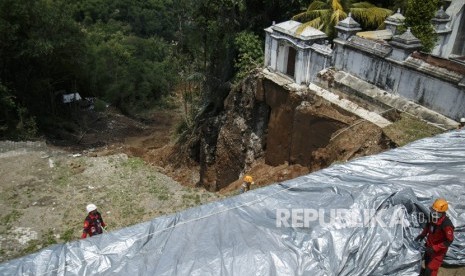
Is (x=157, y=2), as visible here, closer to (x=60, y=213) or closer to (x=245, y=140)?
(x=245, y=140)

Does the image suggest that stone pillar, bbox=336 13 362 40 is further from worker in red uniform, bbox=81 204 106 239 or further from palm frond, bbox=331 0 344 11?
worker in red uniform, bbox=81 204 106 239

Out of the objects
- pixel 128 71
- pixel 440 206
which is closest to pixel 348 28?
pixel 440 206

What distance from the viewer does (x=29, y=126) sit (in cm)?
1917

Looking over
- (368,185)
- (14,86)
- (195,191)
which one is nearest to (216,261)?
(368,185)

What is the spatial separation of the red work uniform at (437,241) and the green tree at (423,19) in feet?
25.8

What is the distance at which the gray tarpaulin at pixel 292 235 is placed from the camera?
4473 millimetres

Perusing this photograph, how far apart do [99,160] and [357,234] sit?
10.9 metres

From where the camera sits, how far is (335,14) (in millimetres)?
12703

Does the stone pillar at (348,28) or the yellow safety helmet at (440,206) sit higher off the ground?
the stone pillar at (348,28)

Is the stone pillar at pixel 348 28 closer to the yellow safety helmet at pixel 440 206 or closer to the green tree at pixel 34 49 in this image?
the yellow safety helmet at pixel 440 206

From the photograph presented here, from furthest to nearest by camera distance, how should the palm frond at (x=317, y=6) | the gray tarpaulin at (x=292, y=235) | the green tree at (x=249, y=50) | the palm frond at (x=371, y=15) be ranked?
the green tree at (x=249, y=50), the palm frond at (x=317, y=6), the palm frond at (x=371, y=15), the gray tarpaulin at (x=292, y=235)

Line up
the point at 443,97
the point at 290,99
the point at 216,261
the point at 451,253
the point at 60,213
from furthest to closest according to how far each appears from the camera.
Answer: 1. the point at 290,99
2. the point at 60,213
3. the point at 443,97
4. the point at 451,253
5. the point at 216,261

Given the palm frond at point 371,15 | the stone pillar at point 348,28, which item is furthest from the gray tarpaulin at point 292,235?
the palm frond at point 371,15

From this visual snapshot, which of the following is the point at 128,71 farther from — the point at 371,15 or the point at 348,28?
the point at 348,28
